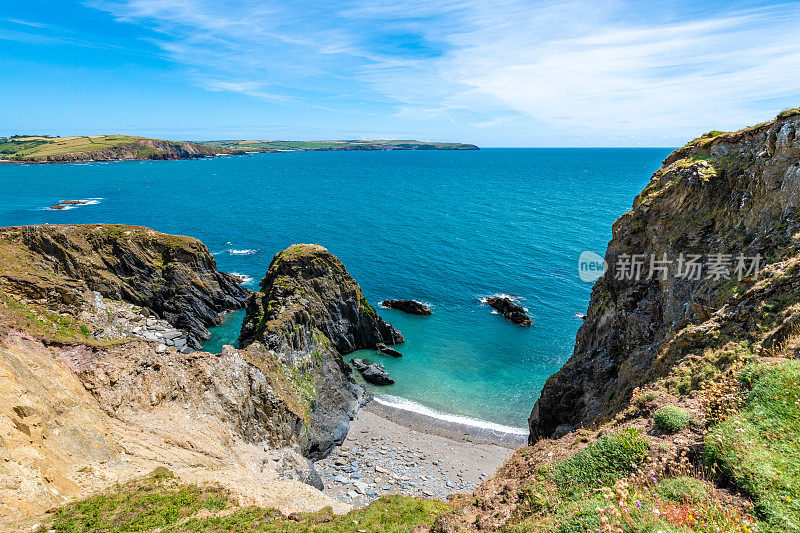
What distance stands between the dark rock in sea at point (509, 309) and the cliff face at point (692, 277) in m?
29.3

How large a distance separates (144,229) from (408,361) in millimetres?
44698

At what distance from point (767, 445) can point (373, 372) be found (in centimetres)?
4124

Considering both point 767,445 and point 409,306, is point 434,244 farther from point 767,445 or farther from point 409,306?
point 767,445

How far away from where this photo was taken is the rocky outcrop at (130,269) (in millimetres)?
43094

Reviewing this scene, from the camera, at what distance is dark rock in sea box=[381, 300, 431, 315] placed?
2539 inches

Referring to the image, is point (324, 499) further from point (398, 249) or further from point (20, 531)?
point (398, 249)

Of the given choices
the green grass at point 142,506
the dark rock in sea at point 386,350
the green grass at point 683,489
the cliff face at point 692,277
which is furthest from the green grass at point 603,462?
the dark rock in sea at point 386,350

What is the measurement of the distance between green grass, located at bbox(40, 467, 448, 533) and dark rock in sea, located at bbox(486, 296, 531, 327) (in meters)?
43.4

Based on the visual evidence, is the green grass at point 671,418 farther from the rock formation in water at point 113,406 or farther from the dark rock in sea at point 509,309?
the dark rock in sea at point 509,309

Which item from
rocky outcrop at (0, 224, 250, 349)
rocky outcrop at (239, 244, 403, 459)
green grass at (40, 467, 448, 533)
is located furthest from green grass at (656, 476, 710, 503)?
rocky outcrop at (0, 224, 250, 349)

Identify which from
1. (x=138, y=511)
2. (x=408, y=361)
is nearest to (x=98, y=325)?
(x=138, y=511)

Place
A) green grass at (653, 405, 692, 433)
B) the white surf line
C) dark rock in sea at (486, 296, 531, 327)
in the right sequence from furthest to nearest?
dark rock in sea at (486, 296, 531, 327), the white surf line, green grass at (653, 405, 692, 433)

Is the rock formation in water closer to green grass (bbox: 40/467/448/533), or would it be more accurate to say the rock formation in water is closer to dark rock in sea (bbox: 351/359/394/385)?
green grass (bbox: 40/467/448/533)

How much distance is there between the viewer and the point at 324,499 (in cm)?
2431
